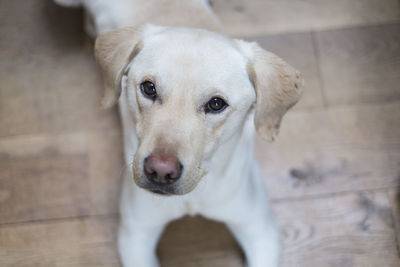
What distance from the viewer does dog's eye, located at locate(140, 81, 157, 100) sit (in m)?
1.37

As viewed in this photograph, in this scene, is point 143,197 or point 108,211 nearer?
point 143,197

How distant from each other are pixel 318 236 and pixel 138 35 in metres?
1.20

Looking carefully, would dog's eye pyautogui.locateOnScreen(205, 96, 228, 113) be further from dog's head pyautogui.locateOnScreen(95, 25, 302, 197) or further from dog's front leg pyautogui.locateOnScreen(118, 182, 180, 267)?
dog's front leg pyautogui.locateOnScreen(118, 182, 180, 267)

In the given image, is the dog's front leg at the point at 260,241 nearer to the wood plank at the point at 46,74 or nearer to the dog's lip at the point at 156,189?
the dog's lip at the point at 156,189

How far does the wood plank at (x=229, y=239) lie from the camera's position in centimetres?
198

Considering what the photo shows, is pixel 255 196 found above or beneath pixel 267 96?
beneath

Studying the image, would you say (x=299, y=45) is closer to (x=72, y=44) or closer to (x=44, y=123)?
(x=72, y=44)

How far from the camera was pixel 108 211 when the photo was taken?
2.06m

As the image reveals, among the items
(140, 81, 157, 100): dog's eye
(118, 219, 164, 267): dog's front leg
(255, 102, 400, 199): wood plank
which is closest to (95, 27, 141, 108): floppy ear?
(140, 81, 157, 100): dog's eye

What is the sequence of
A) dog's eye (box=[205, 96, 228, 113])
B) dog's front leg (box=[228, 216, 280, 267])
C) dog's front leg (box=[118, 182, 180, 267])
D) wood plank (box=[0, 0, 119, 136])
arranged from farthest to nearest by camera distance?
wood plank (box=[0, 0, 119, 136]) < dog's front leg (box=[228, 216, 280, 267]) < dog's front leg (box=[118, 182, 180, 267]) < dog's eye (box=[205, 96, 228, 113])

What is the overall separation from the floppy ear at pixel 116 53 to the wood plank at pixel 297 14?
951 mm

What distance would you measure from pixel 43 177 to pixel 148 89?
100 centimetres

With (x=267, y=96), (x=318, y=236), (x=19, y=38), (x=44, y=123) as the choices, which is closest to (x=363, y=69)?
(x=318, y=236)

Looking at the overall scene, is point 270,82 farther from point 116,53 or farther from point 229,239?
point 229,239
